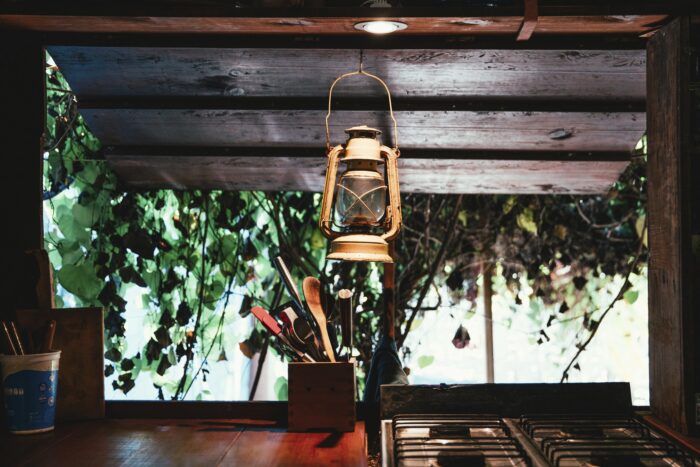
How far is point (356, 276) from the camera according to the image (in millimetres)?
3557

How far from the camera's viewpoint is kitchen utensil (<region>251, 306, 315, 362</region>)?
1802mm

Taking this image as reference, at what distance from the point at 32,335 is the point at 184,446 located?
0.54 meters

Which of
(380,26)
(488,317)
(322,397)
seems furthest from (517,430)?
(488,317)

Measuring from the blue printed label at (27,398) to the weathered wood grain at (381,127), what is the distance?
100 centimetres

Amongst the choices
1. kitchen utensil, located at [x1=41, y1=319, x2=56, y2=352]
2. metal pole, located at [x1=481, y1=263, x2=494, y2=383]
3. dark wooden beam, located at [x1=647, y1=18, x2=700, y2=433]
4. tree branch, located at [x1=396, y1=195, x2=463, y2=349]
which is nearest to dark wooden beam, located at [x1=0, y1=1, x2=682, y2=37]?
dark wooden beam, located at [x1=647, y1=18, x2=700, y2=433]

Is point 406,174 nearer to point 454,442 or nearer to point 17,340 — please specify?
point 454,442

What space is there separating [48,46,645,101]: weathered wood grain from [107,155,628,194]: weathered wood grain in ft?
1.30

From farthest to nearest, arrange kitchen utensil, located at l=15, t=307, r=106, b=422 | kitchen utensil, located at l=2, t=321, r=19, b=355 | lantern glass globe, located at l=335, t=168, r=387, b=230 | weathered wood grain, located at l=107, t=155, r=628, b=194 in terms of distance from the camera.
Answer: weathered wood grain, located at l=107, t=155, r=628, b=194 → kitchen utensil, located at l=15, t=307, r=106, b=422 → kitchen utensil, located at l=2, t=321, r=19, b=355 → lantern glass globe, located at l=335, t=168, r=387, b=230

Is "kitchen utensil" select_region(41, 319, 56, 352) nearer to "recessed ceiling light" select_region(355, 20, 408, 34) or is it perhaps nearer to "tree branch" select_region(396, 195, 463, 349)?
"recessed ceiling light" select_region(355, 20, 408, 34)

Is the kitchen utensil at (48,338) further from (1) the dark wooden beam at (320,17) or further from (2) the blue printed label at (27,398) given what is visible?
(1) the dark wooden beam at (320,17)

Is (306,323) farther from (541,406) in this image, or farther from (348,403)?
(541,406)

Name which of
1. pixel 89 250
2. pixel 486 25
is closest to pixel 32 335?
pixel 89 250

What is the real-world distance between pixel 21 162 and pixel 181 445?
937mm

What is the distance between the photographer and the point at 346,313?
1.83 metres
